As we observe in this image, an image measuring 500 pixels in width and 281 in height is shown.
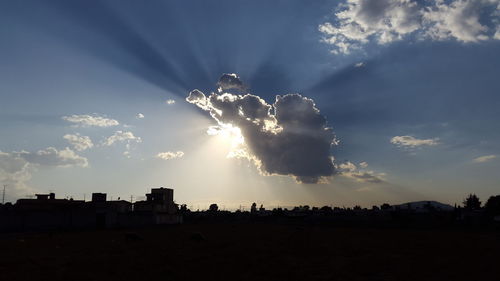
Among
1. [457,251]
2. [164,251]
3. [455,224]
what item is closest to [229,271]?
[164,251]

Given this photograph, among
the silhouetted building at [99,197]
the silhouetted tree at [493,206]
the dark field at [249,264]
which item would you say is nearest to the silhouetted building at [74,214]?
the silhouetted building at [99,197]

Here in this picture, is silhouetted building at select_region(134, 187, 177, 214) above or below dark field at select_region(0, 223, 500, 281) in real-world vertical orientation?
above

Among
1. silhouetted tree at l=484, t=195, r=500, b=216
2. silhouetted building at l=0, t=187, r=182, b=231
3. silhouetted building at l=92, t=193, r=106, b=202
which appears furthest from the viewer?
silhouetted tree at l=484, t=195, r=500, b=216

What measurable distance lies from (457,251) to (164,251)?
28328 millimetres

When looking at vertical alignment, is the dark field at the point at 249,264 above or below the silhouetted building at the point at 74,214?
A: below

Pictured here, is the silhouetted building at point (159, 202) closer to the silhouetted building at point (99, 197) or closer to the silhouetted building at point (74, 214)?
the silhouetted building at point (74, 214)

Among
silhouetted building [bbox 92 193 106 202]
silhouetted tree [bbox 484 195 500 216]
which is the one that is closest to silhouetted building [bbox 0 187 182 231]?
silhouetted building [bbox 92 193 106 202]

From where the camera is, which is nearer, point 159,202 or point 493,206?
point 159,202

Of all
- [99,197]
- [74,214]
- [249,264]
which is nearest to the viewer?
[249,264]

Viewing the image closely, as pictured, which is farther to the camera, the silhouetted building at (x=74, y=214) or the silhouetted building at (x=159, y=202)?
the silhouetted building at (x=159, y=202)

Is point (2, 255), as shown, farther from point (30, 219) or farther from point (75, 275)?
point (30, 219)

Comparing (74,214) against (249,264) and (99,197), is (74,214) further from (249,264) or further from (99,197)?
(249,264)

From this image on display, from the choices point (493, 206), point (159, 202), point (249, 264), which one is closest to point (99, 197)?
point (159, 202)

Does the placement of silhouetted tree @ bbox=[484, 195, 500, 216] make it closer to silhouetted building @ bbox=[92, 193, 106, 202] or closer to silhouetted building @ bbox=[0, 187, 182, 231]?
silhouetted building @ bbox=[0, 187, 182, 231]
